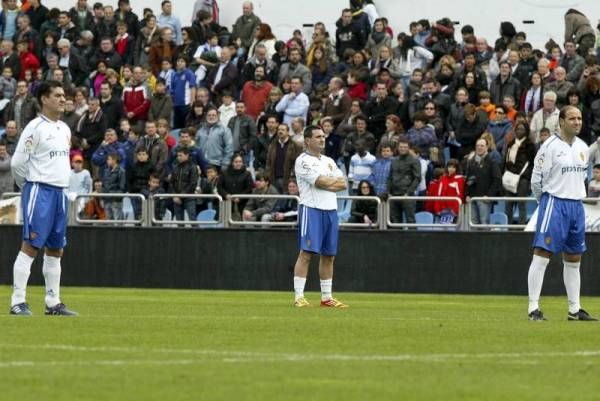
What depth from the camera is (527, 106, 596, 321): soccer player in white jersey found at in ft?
54.5

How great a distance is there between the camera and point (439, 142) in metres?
29.3

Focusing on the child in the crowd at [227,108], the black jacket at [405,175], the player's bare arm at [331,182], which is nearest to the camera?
the player's bare arm at [331,182]

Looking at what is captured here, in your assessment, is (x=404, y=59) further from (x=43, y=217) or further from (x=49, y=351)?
(x=49, y=351)

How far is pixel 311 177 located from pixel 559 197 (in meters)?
4.20

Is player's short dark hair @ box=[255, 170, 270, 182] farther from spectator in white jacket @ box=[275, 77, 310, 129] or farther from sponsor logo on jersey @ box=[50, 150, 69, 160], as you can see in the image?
sponsor logo on jersey @ box=[50, 150, 69, 160]

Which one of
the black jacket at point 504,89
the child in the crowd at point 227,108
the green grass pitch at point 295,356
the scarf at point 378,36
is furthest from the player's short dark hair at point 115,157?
the green grass pitch at point 295,356

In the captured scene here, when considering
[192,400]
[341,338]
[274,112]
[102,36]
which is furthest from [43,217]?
[102,36]

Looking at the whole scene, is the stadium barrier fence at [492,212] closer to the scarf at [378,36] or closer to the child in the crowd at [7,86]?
the scarf at [378,36]

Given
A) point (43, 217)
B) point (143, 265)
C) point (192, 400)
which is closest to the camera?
point (192, 400)

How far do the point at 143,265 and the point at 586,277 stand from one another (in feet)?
25.8

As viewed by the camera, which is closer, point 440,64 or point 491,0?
point 440,64

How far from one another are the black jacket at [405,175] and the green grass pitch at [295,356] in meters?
9.41

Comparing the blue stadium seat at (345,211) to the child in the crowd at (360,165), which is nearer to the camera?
the blue stadium seat at (345,211)

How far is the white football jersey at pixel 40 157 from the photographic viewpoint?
16406 millimetres
